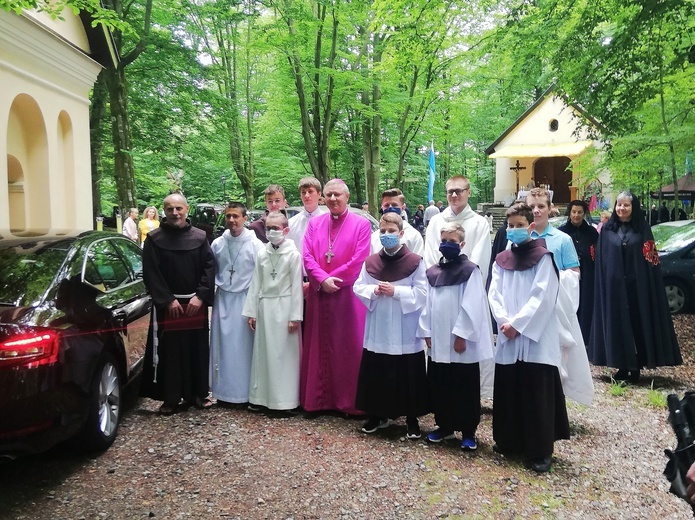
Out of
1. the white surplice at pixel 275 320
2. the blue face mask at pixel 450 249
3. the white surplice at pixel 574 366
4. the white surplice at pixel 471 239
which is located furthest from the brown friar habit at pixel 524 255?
the white surplice at pixel 275 320

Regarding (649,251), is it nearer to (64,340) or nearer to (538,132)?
(64,340)

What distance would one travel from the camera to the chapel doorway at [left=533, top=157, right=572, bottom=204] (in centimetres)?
3588

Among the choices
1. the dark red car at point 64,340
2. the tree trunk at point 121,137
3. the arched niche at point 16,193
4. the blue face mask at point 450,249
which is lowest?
the dark red car at point 64,340

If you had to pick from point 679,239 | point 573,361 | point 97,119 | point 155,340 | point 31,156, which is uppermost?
point 97,119

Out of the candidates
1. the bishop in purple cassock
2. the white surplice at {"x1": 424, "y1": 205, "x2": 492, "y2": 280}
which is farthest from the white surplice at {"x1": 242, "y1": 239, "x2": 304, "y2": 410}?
the white surplice at {"x1": 424, "y1": 205, "x2": 492, "y2": 280}

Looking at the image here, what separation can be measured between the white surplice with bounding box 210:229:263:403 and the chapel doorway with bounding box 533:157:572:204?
3313cm

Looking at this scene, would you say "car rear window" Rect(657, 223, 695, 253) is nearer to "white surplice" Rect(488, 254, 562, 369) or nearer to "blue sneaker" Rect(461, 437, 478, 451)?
"white surplice" Rect(488, 254, 562, 369)

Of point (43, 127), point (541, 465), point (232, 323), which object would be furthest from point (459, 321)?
point (43, 127)

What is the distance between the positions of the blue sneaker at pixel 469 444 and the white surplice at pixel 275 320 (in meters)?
1.69

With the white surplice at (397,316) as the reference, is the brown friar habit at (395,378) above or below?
below

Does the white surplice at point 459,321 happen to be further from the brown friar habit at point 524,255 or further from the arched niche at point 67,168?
the arched niche at point 67,168

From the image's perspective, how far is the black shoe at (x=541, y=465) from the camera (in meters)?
4.21

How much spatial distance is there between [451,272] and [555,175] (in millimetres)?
34470

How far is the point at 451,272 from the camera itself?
454 centimetres
